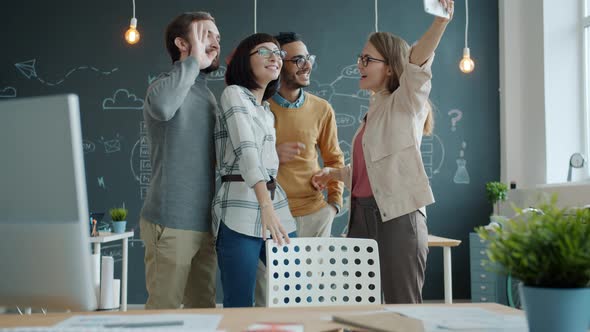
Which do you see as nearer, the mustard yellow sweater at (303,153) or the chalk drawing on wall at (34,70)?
the mustard yellow sweater at (303,153)

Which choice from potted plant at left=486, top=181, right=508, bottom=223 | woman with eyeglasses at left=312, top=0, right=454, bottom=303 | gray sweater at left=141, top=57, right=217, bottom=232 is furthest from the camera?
potted plant at left=486, top=181, right=508, bottom=223

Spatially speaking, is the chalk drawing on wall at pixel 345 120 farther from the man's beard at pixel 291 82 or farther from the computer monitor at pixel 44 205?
the computer monitor at pixel 44 205

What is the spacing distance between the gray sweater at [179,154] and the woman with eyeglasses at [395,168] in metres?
0.59

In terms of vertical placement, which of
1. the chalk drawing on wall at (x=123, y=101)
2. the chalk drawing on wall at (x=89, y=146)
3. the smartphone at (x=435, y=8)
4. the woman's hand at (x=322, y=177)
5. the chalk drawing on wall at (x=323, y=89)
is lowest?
the woman's hand at (x=322, y=177)

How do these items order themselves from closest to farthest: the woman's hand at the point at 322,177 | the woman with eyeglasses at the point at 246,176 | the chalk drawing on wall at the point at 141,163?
1. the woman with eyeglasses at the point at 246,176
2. the woman's hand at the point at 322,177
3. the chalk drawing on wall at the point at 141,163

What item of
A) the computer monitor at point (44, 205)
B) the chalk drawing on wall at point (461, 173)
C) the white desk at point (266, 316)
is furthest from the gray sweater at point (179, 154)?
the chalk drawing on wall at point (461, 173)

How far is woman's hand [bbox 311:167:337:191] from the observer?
8.66 ft

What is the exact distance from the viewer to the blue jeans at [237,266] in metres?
1.96

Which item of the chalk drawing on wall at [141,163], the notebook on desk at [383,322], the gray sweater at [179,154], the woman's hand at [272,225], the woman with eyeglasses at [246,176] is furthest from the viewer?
the chalk drawing on wall at [141,163]

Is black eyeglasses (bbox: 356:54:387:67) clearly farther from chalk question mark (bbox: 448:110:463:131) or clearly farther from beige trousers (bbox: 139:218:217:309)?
chalk question mark (bbox: 448:110:463:131)

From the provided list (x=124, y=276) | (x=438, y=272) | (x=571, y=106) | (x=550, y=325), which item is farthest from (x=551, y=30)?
(x=550, y=325)

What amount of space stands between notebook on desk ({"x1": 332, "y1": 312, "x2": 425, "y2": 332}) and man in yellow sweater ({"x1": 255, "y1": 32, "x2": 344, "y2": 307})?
1.36 metres

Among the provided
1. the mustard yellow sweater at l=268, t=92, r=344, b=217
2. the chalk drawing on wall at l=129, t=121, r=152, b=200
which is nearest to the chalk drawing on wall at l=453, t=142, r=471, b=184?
the chalk drawing on wall at l=129, t=121, r=152, b=200

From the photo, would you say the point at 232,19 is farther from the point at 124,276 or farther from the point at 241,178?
the point at 241,178
